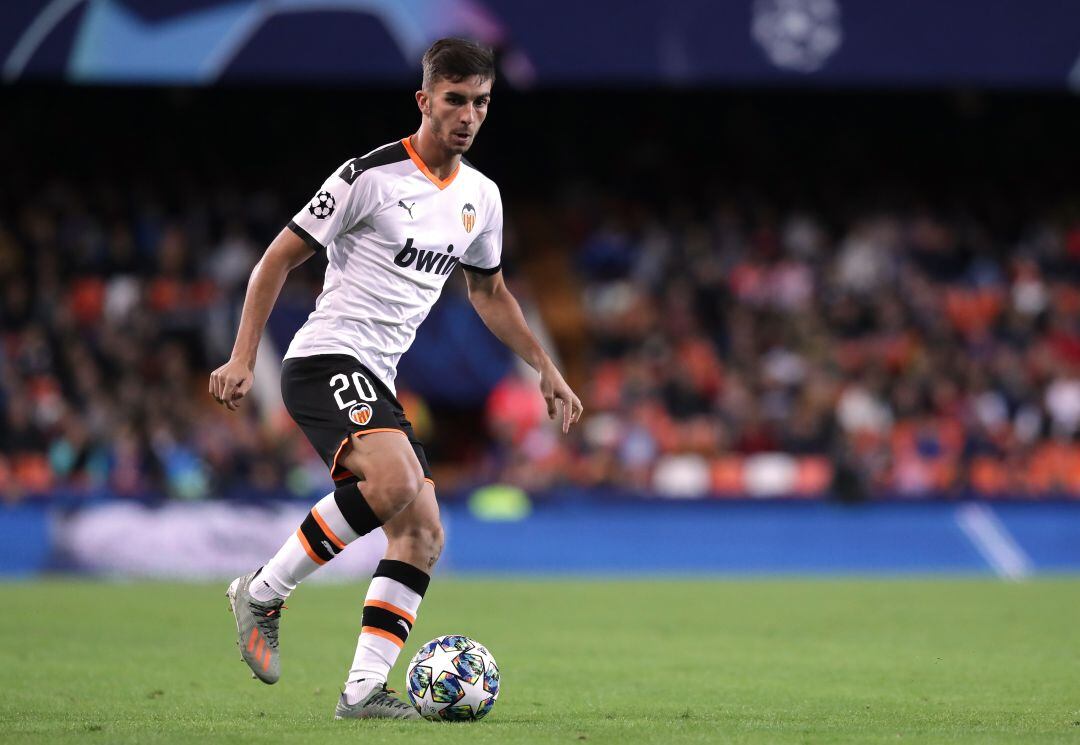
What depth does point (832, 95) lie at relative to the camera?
1025 inches

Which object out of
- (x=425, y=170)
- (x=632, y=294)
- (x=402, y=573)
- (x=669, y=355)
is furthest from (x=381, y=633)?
(x=632, y=294)

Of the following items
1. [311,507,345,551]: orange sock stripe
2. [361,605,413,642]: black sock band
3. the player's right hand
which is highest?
the player's right hand

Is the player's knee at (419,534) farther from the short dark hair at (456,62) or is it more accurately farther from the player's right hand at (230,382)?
the short dark hair at (456,62)

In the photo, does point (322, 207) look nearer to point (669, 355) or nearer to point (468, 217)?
point (468, 217)

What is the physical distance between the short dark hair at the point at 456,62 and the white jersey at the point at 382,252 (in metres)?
0.36

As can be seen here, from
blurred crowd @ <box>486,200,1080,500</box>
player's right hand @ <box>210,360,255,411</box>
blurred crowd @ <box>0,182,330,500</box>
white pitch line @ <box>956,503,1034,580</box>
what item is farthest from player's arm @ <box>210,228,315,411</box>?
white pitch line @ <box>956,503,1034,580</box>

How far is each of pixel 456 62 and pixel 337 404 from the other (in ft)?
4.63

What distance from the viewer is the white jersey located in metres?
6.33

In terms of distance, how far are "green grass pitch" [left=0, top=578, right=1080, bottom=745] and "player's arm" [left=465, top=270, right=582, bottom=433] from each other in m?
1.37

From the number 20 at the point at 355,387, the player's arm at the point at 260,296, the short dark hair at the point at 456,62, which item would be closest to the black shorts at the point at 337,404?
the number 20 at the point at 355,387

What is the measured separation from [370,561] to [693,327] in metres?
7.06

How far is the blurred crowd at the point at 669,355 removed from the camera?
59.9ft

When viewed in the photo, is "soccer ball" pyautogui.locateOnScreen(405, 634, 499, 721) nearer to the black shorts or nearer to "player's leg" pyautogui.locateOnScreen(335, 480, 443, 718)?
"player's leg" pyautogui.locateOnScreen(335, 480, 443, 718)

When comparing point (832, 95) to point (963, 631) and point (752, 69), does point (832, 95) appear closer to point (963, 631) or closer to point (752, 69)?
point (752, 69)
